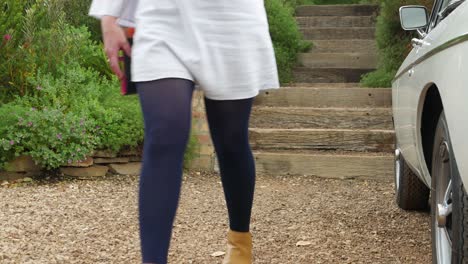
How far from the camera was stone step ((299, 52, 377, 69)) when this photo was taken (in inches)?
378

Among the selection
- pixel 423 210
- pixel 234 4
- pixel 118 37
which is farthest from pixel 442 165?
pixel 423 210

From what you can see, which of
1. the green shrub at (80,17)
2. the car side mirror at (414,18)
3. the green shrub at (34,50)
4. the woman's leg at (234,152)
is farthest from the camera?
the green shrub at (80,17)

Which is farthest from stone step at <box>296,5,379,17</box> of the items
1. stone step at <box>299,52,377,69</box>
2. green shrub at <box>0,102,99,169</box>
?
green shrub at <box>0,102,99,169</box>

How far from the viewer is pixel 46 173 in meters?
5.99

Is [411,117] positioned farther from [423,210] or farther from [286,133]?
[286,133]

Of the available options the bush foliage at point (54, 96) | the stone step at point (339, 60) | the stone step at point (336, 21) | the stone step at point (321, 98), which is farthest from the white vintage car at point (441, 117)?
the stone step at point (336, 21)

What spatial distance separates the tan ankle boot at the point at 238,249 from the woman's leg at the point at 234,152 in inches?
0.9

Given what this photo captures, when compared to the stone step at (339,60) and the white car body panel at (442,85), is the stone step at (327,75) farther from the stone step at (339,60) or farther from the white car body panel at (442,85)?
the white car body panel at (442,85)

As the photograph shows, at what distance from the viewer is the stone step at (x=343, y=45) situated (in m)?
10.1

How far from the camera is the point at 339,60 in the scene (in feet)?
31.7

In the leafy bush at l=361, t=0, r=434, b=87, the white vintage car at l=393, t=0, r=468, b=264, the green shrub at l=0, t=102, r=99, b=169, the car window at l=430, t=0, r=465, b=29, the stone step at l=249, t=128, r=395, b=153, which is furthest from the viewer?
the leafy bush at l=361, t=0, r=434, b=87

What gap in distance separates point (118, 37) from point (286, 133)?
15.3 feet

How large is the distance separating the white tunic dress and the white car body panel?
59cm

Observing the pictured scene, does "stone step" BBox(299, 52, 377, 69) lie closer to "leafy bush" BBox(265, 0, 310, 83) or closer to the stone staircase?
"leafy bush" BBox(265, 0, 310, 83)
